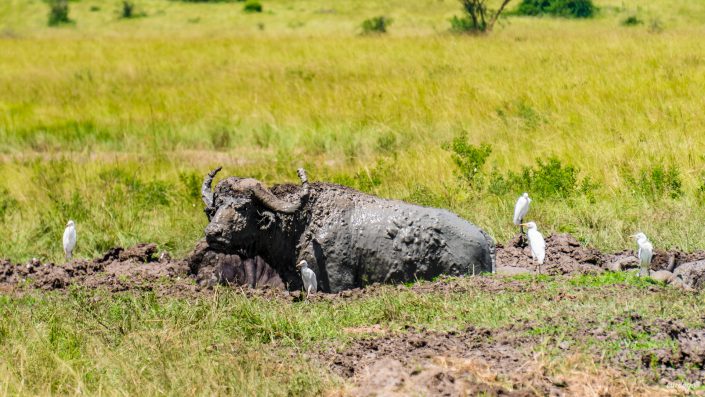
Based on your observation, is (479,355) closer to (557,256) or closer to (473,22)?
(557,256)

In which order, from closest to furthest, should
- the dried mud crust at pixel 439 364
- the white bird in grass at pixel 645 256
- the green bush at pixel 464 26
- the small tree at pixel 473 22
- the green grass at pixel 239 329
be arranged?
the dried mud crust at pixel 439 364, the green grass at pixel 239 329, the white bird in grass at pixel 645 256, the small tree at pixel 473 22, the green bush at pixel 464 26

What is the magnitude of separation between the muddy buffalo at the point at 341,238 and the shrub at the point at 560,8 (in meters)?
35.4

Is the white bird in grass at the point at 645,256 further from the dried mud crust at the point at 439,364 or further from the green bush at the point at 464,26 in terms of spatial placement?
the green bush at the point at 464,26

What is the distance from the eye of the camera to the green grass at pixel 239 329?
18.1 feet

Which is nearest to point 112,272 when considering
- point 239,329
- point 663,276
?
point 239,329

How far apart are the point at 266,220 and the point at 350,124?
8358mm

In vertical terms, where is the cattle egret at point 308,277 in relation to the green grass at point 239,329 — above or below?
below

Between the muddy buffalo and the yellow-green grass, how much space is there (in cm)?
165

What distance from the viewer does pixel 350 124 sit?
16250 mm

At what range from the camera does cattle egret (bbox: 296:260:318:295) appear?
7711 mm

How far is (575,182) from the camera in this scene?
1126cm

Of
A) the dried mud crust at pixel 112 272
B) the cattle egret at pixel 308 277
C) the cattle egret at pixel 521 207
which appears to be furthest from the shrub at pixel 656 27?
the cattle egret at pixel 308 277

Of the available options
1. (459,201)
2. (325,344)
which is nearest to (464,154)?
(459,201)

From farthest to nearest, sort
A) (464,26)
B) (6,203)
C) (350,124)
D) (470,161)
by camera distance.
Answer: (464,26) < (350,124) < (6,203) < (470,161)
